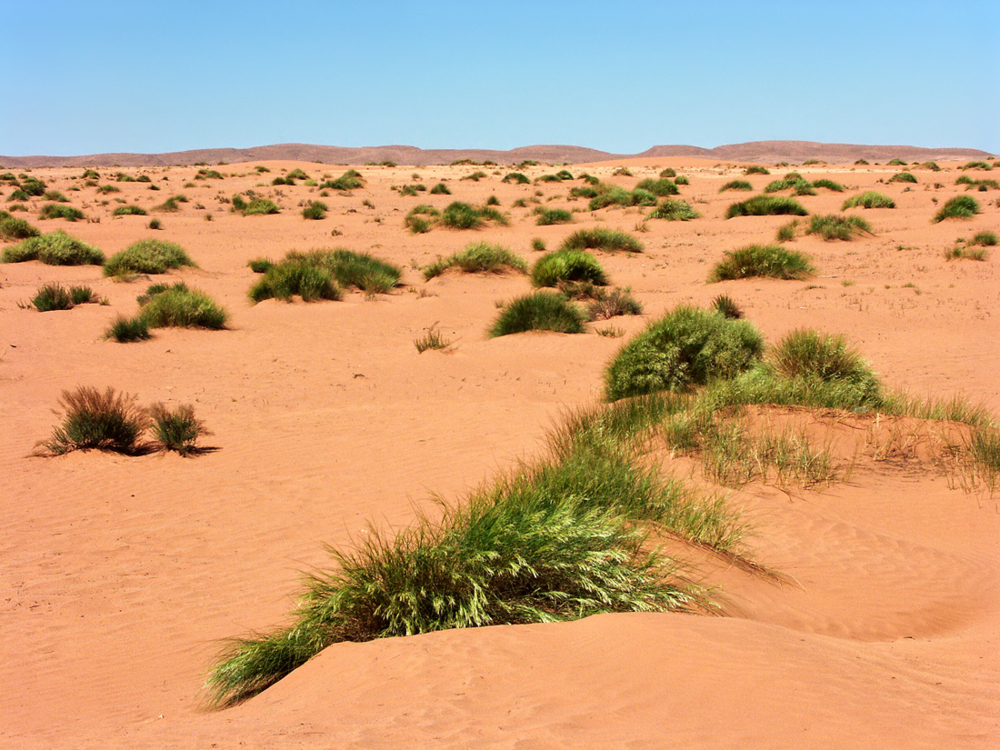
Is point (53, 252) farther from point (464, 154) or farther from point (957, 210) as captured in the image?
point (464, 154)

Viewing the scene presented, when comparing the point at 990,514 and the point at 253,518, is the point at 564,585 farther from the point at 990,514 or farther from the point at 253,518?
the point at 990,514

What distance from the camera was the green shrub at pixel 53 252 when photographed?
75.2ft

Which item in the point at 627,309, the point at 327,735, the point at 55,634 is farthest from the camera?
the point at 627,309

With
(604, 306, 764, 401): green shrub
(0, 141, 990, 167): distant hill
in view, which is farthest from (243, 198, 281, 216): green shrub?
(0, 141, 990, 167): distant hill

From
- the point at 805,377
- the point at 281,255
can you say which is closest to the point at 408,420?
the point at 805,377

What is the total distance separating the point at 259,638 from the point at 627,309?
42.1 ft

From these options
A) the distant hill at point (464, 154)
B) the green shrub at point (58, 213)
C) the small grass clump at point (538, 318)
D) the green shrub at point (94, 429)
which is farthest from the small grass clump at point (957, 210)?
the distant hill at point (464, 154)

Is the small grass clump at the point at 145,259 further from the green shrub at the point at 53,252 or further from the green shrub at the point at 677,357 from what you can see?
the green shrub at the point at 677,357

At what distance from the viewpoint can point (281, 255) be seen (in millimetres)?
26172

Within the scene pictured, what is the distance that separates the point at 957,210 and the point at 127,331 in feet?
87.2

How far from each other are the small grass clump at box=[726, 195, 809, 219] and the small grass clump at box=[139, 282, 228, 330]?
22.5 m

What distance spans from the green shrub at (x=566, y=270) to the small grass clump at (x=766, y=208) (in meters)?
15.0

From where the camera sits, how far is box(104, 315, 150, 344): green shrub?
14820 millimetres

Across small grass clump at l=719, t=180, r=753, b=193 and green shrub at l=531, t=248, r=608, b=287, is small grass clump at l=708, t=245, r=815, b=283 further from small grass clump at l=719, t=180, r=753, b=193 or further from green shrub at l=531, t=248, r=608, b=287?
small grass clump at l=719, t=180, r=753, b=193
